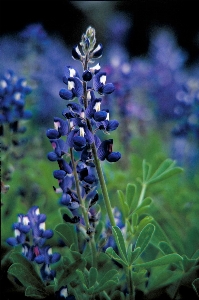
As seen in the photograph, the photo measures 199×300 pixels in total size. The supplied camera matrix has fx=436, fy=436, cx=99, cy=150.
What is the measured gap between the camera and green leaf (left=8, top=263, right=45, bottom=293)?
1444 millimetres

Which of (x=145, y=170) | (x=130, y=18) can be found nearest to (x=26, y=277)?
(x=145, y=170)

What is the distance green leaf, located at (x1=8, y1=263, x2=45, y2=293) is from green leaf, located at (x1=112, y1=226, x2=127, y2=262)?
328 millimetres

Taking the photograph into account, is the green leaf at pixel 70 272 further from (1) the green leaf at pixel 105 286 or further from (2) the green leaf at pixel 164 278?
(2) the green leaf at pixel 164 278

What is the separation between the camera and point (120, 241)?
1369mm

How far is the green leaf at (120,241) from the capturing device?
1.34 m

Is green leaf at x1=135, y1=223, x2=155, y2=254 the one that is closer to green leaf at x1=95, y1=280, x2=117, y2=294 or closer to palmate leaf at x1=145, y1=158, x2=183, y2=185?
green leaf at x1=95, y1=280, x2=117, y2=294

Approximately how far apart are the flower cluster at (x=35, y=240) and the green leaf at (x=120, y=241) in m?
0.30

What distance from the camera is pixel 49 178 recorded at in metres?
2.52

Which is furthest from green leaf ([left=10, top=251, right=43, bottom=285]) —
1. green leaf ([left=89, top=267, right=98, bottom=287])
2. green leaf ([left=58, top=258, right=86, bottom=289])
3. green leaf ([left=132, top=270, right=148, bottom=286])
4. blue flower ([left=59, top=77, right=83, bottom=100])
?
blue flower ([left=59, top=77, right=83, bottom=100])

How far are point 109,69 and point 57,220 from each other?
4.02 feet

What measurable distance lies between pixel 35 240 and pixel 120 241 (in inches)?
14.2

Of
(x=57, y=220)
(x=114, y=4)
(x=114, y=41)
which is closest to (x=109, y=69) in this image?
(x=57, y=220)

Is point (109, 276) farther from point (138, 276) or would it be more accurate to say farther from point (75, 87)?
point (75, 87)

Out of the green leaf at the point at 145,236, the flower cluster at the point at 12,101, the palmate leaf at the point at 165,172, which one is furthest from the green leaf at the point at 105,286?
the flower cluster at the point at 12,101
